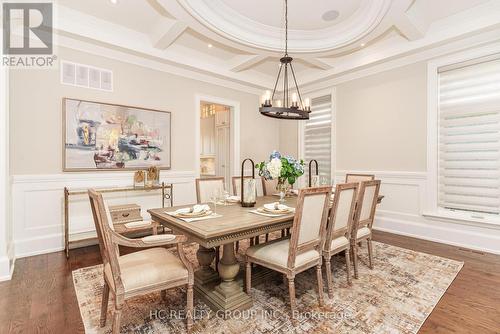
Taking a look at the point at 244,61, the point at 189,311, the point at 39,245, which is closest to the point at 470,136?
the point at 244,61

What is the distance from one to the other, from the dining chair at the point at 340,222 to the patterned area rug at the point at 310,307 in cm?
22

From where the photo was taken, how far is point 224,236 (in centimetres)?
184

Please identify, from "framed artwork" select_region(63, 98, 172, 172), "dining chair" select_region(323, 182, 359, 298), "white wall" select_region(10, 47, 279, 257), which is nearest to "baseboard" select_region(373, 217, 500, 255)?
"dining chair" select_region(323, 182, 359, 298)

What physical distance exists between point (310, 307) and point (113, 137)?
11.4 ft

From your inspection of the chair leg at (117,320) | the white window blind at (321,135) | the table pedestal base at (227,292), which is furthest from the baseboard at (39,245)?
the white window blind at (321,135)

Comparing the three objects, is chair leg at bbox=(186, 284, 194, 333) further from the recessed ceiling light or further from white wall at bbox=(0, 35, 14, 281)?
the recessed ceiling light

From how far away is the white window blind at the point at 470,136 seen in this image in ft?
11.5

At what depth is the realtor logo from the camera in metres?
3.06

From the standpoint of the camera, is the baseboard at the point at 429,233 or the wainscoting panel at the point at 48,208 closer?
the wainscoting panel at the point at 48,208

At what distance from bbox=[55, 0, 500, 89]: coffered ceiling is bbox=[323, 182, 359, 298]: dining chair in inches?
92.3

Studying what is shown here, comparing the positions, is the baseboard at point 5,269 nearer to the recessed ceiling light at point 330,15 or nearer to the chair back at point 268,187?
the chair back at point 268,187

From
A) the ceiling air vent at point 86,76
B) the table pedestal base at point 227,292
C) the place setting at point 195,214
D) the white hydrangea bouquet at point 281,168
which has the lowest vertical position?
the table pedestal base at point 227,292

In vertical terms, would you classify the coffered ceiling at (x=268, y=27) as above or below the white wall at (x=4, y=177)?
above

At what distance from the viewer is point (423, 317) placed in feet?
6.65
